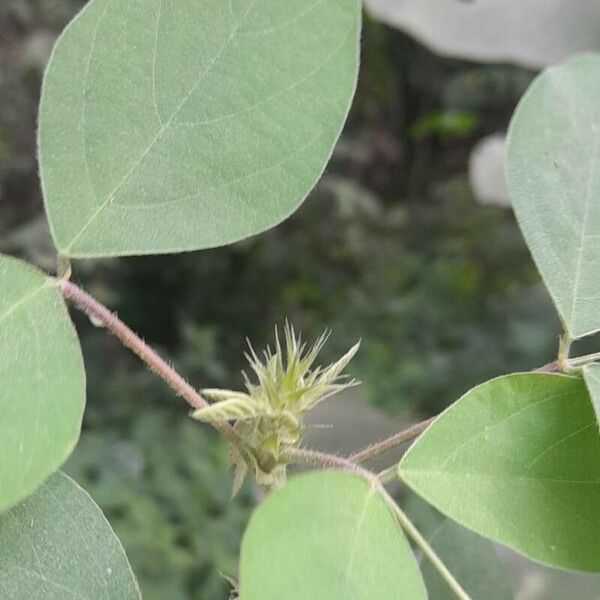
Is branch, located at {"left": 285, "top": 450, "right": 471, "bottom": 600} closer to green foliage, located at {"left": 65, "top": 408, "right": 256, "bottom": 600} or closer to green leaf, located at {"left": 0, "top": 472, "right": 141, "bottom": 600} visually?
green leaf, located at {"left": 0, "top": 472, "right": 141, "bottom": 600}

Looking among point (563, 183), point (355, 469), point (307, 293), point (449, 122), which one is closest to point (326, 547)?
point (355, 469)

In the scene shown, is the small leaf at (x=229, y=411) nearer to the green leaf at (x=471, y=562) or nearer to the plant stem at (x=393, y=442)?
the plant stem at (x=393, y=442)

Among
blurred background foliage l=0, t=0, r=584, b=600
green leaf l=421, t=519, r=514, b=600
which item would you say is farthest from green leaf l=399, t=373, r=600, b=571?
blurred background foliage l=0, t=0, r=584, b=600

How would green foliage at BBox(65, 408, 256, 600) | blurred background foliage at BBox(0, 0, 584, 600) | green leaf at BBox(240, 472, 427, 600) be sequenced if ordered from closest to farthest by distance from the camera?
green leaf at BBox(240, 472, 427, 600) → green foliage at BBox(65, 408, 256, 600) → blurred background foliage at BBox(0, 0, 584, 600)

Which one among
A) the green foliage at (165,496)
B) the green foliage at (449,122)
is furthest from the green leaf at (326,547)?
the green foliage at (449,122)

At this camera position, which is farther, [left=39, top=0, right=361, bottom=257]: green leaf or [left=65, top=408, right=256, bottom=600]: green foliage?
[left=65, top=408, right=256, bottom=600]: green foliage

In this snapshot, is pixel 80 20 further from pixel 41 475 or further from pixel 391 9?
pixel 391 9
